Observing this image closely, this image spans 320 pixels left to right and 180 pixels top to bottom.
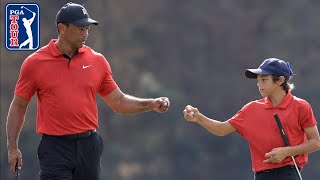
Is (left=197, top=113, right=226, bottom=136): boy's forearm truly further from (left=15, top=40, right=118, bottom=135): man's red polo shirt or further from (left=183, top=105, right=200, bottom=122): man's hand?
(left=15, top=40, right=118, bottom=135): man's red polo shirt

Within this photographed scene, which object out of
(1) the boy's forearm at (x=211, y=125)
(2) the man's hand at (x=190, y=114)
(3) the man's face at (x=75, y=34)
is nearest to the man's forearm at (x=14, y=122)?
(3) the man's face at (x=75, y=34)

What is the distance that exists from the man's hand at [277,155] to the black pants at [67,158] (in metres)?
1.01

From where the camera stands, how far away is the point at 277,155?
514 cm

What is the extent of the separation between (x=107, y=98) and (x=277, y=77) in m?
1.05

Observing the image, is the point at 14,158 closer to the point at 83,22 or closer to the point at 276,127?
the point at 83,22

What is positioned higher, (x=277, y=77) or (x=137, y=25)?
(x=137, y=25)

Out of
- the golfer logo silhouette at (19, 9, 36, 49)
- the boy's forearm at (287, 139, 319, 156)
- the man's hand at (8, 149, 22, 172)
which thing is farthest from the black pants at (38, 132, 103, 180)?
the golfer logo silhouette at (19, 9, 36, 49)

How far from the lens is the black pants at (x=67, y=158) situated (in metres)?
5.12

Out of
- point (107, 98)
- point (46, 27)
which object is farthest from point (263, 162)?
point (46, 27)

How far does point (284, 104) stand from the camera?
17.5 feet

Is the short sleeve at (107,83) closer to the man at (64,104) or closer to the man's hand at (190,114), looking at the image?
the man at (64,104)

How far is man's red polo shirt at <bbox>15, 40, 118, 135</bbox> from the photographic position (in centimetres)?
515

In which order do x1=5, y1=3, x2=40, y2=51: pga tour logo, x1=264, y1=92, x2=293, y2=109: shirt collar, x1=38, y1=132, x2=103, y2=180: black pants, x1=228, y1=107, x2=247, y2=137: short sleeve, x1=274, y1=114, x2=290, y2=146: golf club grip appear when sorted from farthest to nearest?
x1=5, y1=3, x2=40, y2=51: pga tour logo → x1=228, y1=107, x2=247, y2=137: short sleeve → x1=264, y1=92, x2=293, y2=109: shirt collar → x1=274, y1=114, x2=290, y2=146: golf club grip → x1=38, y1=132, x2=103, y2=180: black pants

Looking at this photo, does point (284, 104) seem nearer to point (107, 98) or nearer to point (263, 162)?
point (263, 162)
